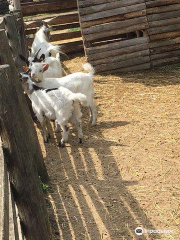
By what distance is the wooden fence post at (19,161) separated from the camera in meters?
3.04

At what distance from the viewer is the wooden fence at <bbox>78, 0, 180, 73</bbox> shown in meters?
10.5

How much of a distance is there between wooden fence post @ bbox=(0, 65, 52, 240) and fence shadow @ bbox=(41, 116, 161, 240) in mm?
1138

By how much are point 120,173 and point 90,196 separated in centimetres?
72

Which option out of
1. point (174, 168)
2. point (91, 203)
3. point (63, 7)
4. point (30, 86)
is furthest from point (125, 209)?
point (63, 7)

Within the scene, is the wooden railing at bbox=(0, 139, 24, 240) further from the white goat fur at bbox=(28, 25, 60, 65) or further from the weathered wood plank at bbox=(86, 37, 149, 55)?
the weathered wood plank at bbox=(86, 37, 149, 55)

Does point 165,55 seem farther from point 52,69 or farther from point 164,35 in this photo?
point 52,69

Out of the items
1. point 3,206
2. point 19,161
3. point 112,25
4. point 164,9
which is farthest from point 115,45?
point 3,206

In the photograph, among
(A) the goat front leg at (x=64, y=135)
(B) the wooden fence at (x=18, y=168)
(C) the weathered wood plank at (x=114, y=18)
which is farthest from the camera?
(C) the weathered wood plank at (x=114, y=18)

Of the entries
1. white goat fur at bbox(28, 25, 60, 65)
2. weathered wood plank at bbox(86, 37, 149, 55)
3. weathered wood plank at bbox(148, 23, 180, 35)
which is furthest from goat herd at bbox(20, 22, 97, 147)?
weathered wood plank at bbox(148, 23, 180, 35)

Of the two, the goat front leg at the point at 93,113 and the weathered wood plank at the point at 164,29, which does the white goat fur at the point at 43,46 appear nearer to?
the goat front leg at the point at 93,113

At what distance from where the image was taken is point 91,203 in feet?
16.1

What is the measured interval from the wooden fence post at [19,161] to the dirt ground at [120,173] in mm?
1130

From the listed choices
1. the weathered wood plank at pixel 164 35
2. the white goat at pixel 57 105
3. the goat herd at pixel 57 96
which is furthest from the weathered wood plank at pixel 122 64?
the white goat at pixel 57 105

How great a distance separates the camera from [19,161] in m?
3.13
